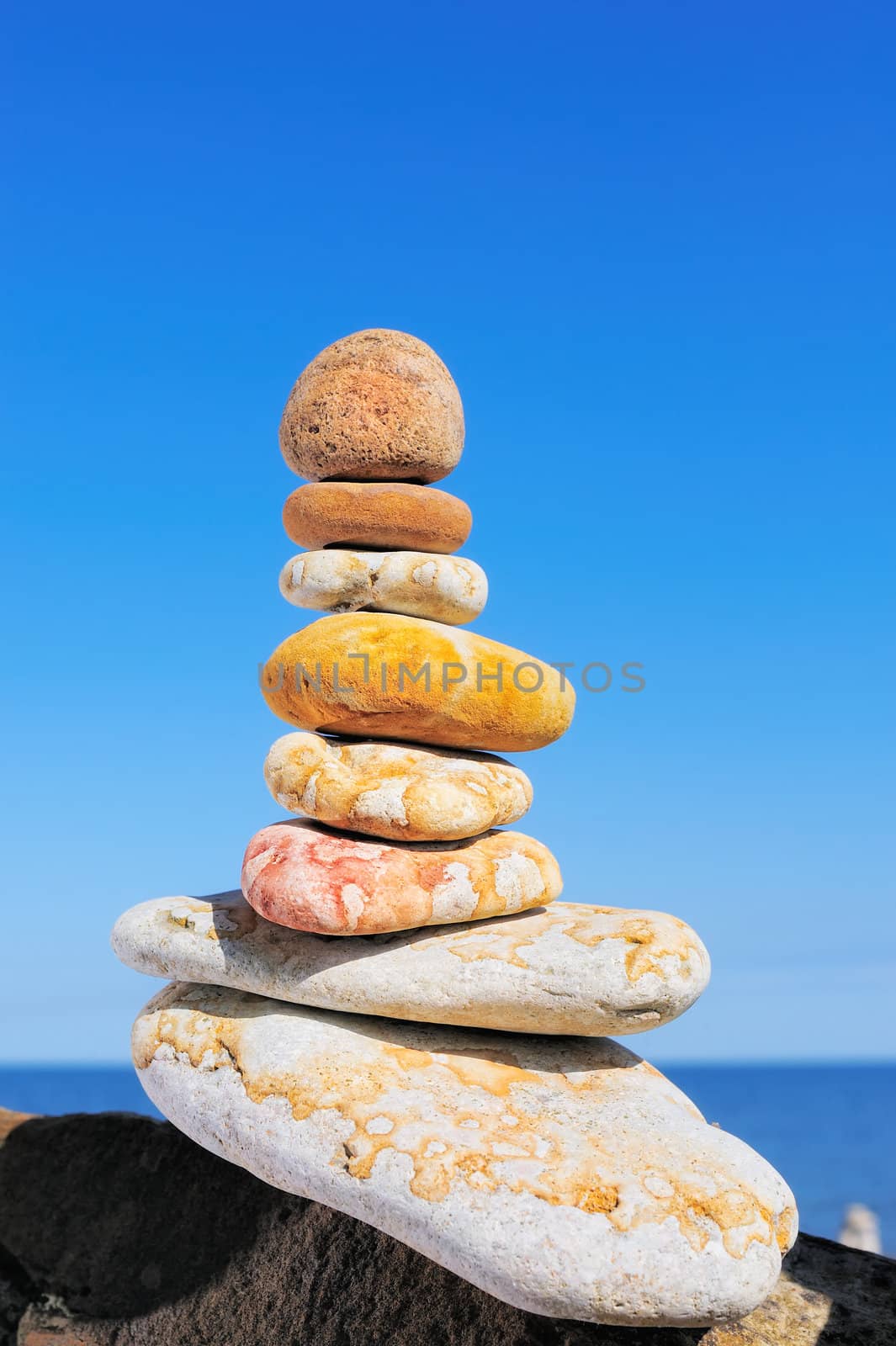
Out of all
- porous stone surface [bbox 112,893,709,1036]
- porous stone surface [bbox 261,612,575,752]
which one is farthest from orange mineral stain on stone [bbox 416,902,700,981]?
porous stone surface [bbox 261,612,575,752]

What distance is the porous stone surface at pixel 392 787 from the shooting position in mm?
6324

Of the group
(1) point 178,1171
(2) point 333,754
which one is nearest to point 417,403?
(2) point 333,754

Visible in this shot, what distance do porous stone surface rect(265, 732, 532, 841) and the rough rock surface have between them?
8.22ft

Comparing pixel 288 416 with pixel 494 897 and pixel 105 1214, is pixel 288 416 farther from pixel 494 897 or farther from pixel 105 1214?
pixel 105 1214

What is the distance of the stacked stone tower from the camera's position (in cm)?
522

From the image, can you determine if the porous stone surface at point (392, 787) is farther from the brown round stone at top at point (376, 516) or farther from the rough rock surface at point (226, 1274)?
the rough rock surface at point (226, 1274)

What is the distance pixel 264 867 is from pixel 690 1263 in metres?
2.75

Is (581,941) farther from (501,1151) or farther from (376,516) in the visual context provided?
(376,516)

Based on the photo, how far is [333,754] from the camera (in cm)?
672

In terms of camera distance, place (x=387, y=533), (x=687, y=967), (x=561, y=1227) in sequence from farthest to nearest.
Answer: (x=387, y=533)
(x=687, y=967)
(x=561, y=1227)

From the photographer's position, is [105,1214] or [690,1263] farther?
[105,1214]

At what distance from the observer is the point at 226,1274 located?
7.67 m

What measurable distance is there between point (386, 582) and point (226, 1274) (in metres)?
4.53

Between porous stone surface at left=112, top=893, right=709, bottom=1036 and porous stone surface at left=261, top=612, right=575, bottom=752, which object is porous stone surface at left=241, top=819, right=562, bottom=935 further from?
porous stone surface at left=261, top=612, right=575, bottom=752
